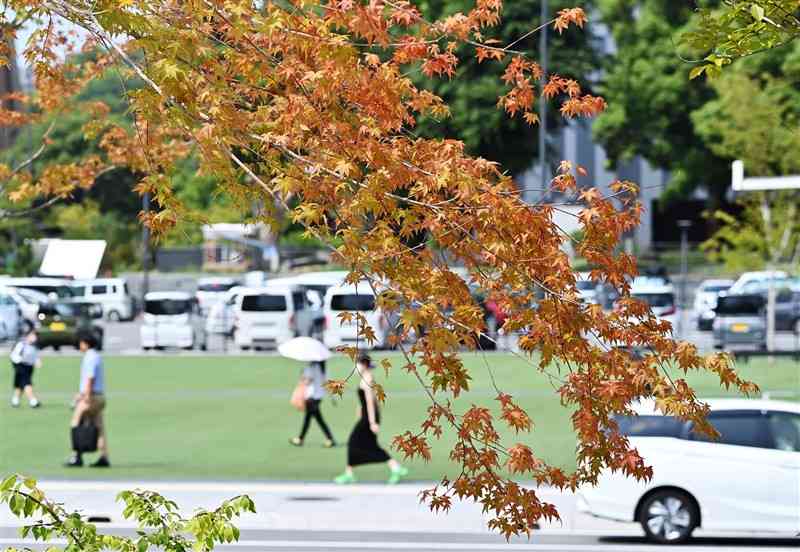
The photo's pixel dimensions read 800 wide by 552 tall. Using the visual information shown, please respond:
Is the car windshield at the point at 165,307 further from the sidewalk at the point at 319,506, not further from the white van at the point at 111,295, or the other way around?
the sidewalk at the point at 319,506

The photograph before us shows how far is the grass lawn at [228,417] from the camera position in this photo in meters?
21.6

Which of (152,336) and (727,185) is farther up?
(727,185)

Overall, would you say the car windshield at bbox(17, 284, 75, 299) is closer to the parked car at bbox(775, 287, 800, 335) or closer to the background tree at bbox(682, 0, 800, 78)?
the parked car at bbox(775, 287, 800, 335)

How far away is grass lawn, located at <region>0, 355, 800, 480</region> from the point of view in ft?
70.8

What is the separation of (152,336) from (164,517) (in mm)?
37967

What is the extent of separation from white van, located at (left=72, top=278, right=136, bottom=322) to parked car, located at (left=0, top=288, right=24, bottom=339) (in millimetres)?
9615

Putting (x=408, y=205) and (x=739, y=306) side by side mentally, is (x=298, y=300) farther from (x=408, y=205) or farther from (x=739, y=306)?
(x=408, y=205)

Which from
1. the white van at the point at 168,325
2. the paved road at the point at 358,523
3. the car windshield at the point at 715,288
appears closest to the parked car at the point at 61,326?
the white van at the point at 168,325

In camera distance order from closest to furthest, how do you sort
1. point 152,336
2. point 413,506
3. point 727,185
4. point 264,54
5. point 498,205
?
1. point 498,205
2. point 264,54
3. point 413,506
4. point 152,336
5. point 727,185

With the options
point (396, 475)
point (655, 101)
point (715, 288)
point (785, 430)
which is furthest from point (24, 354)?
point (655, 101)

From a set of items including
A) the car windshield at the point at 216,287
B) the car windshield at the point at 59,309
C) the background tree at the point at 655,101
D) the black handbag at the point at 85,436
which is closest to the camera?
the black handbag at the point at 85,436

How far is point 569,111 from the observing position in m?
7.89

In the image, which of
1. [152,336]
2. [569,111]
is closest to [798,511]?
[569,111]

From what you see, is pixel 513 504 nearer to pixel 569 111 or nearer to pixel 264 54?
pixel 569 111
